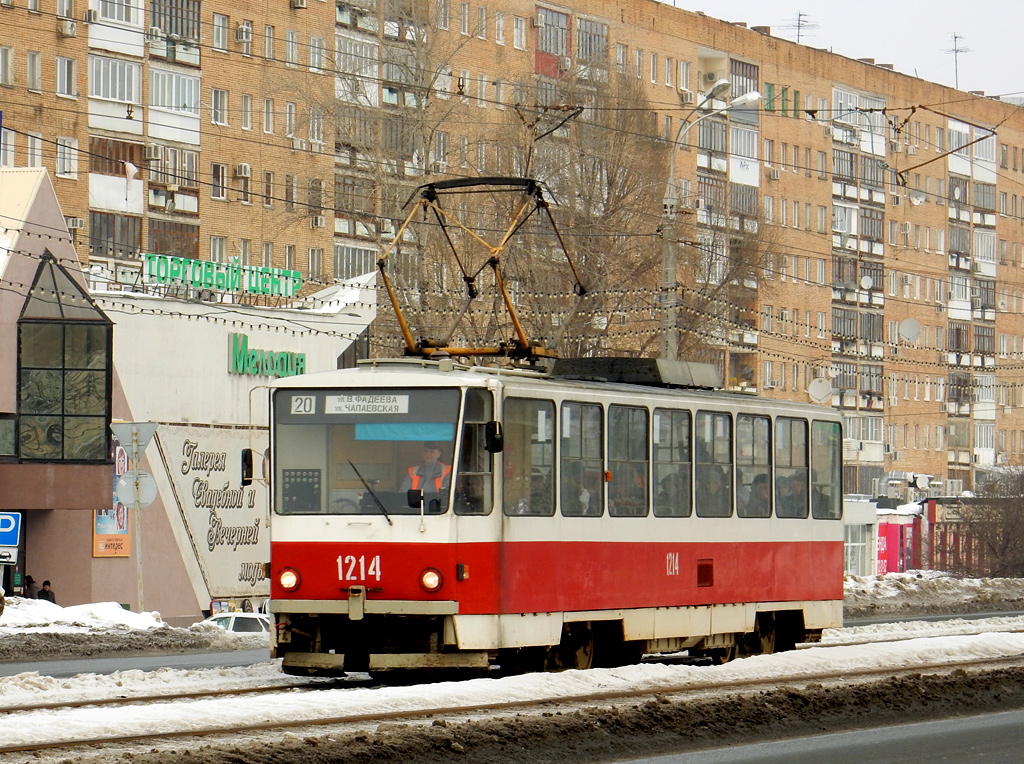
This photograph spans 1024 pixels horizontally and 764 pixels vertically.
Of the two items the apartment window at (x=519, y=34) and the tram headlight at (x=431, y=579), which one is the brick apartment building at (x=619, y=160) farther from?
the tram headlight at (x=431, y=579)

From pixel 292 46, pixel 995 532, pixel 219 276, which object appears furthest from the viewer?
pixel 995 532

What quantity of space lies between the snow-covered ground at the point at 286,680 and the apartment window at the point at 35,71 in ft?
95.6

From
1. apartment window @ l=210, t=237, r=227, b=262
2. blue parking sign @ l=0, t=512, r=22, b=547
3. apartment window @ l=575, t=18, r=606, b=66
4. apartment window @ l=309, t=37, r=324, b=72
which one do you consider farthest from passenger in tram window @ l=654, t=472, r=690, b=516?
apartment window @ l=575, t=18, r=606, b=66

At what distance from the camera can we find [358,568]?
1694 centimetres

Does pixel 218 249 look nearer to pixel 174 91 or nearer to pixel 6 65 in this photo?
pixel 174 91

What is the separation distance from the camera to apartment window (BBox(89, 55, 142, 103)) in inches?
2212

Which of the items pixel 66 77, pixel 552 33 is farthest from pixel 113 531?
pixel 552 33

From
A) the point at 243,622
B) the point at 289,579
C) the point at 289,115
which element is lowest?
the point at 243,622

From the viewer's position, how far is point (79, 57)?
55906 millimetres

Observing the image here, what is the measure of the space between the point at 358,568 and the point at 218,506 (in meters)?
28.2

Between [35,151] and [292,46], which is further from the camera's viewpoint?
[292,46]

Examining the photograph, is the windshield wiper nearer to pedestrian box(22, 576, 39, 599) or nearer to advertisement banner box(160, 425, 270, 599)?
pedestrian box(22, 576, 39, 599)

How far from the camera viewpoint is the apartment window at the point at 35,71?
55062mm

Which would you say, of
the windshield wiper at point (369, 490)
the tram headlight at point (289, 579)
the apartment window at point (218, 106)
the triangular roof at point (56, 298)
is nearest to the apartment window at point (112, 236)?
the apartment window at point (218, 106)
